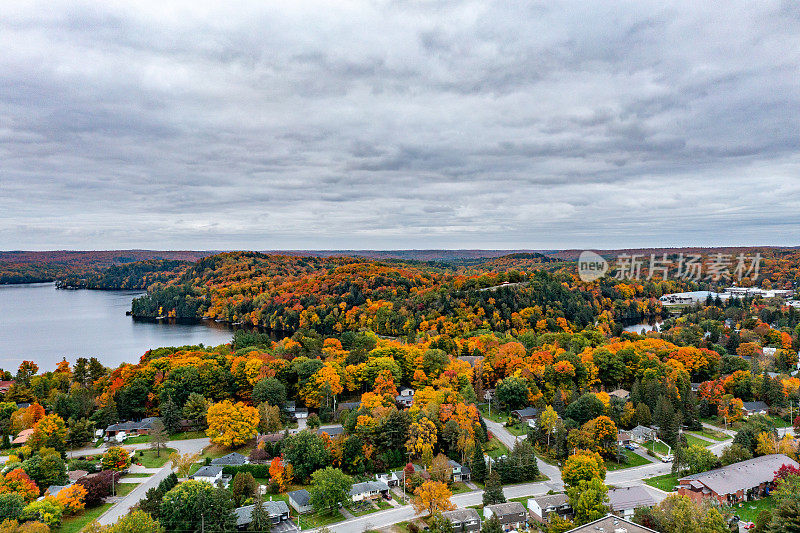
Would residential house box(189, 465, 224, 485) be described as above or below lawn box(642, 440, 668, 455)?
above

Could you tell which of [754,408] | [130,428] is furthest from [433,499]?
[754,408]

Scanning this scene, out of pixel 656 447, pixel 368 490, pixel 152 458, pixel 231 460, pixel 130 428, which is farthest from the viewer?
pixel 130 428

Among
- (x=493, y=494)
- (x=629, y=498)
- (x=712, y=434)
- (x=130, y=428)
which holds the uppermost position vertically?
(x=493, y=494)

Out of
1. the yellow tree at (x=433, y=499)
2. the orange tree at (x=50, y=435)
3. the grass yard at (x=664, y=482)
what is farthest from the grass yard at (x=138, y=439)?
the grass yard at (x=664, y=482)

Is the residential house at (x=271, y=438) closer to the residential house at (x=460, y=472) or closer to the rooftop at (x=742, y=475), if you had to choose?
the residential house at (x=460, y=472)

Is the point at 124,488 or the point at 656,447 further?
the point at 656,447

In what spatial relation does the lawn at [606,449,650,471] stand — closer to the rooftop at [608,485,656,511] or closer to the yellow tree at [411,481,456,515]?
the rooftop at [608,485,656,511]

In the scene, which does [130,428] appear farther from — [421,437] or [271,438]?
[421,437]

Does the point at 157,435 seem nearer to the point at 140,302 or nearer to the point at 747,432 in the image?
the point at 747,432

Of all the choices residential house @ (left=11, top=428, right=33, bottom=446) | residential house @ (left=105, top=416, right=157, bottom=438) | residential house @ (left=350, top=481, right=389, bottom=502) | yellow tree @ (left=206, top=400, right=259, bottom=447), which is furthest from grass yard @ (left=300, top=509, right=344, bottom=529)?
residential house @ (left=11, top=428, right=33, bottom=446)
